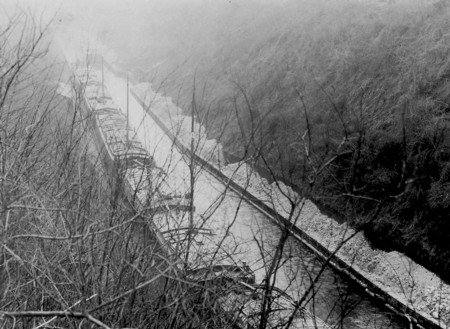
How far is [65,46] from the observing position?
44938mm

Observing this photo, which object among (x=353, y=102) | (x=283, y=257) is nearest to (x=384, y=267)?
(x=283, y=257)

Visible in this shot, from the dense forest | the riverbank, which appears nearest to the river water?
the riverbank

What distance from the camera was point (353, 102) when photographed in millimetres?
16266

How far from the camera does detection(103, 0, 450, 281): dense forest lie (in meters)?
12.0

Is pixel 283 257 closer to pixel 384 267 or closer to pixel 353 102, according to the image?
pixel 384 267

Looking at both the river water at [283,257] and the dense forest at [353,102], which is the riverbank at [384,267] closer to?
the dense forest at [353,102]

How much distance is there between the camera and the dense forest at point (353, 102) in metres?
12.0

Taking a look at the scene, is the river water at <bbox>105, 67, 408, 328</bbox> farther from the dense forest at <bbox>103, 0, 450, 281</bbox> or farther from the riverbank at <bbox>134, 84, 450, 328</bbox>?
the dense forest at <bbox>103, 0, 450, 281</bbox>

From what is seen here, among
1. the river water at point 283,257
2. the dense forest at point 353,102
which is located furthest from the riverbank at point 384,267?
the river water at point 283,257

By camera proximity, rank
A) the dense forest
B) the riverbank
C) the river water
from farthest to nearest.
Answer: the dense forest < the riverbank < the river water

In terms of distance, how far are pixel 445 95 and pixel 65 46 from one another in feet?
133

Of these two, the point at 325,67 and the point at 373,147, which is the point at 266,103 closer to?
the point at 325,67

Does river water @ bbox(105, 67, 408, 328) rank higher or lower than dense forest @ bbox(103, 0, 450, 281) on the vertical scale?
lower

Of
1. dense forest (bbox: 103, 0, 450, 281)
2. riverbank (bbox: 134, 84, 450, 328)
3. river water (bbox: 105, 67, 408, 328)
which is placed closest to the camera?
river water (bbox: 105, 67, 408, 328)
